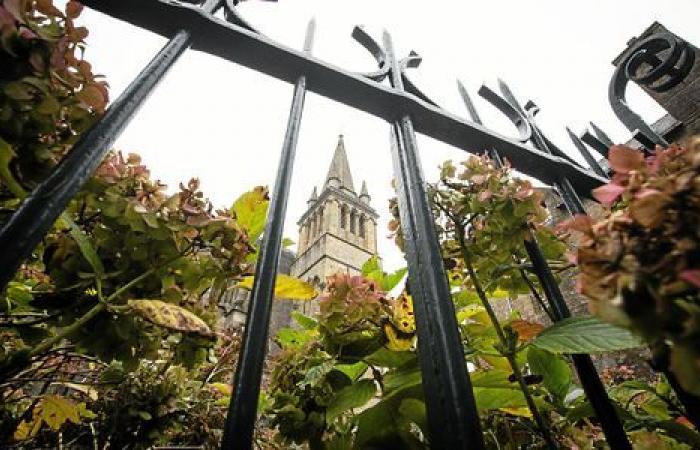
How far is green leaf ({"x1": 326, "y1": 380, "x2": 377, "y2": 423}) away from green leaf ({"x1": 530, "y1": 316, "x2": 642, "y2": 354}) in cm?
52

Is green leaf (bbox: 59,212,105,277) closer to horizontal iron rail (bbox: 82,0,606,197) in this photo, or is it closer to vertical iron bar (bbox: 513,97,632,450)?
horizontal iron rail (bbox: 82,0,606,197)

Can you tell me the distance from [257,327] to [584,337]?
0.70 metres

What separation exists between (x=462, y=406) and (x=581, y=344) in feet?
1.18

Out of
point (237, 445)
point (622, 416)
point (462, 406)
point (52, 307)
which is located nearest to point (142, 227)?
point (52, 307)

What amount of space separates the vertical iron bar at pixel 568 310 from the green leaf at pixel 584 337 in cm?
9

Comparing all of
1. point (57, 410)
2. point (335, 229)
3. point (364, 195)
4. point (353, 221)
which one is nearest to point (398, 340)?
point (57, 410)

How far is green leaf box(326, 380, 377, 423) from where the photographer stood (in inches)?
46.9

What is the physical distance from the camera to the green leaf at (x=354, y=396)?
3.91ft

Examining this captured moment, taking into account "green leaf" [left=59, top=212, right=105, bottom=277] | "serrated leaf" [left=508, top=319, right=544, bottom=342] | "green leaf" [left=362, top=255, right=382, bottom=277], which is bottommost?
"green leaf" [left=59, top=212, right=105, bottom=277]

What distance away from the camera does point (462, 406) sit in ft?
2.13

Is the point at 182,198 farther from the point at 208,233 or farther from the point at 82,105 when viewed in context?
the point at 82,105

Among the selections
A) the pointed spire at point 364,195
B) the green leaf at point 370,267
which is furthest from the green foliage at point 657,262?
the pointed spire at point 364,195

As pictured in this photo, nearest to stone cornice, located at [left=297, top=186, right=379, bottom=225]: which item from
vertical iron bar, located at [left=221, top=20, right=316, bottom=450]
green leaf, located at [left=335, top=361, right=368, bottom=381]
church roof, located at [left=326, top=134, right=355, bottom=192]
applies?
church roof, located at [left=326, top=134, right=355, bottom=192]

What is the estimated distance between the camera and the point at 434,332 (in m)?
0.75
